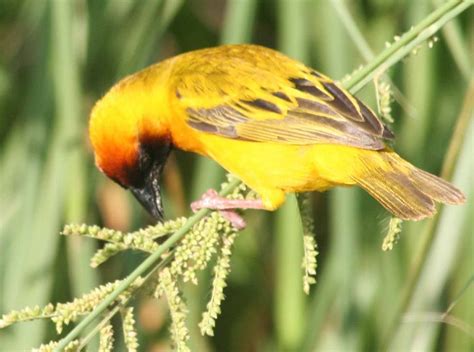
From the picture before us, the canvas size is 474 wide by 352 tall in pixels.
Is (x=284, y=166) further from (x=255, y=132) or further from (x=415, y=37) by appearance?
(x=415, y=37)

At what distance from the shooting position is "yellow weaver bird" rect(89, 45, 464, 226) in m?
2.68

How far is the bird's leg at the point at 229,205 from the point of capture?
8.13 feet

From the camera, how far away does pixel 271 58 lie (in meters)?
3.13

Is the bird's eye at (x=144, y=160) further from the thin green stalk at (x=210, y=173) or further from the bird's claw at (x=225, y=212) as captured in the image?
the bird's claw at (x=225, y=212)

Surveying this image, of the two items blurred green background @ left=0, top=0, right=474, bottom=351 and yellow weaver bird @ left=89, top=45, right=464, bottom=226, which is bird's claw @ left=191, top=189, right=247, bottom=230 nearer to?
yellow weaver bird @ left=89, top=45, right=464, bottom=226

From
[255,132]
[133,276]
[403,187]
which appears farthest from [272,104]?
[133,276]

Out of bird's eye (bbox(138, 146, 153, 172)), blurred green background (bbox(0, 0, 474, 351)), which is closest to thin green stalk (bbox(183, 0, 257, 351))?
blurred green background (bbox(0, 0, 474, 351))

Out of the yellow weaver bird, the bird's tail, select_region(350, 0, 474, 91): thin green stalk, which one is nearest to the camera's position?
select_region(350, 0, 474, 91): thin green stalk

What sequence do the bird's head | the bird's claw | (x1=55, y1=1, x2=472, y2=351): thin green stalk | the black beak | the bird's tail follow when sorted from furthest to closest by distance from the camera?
the black beak, the bird's head, the bird's tail, the bird's claw, (x1=55, y1=1, x2=472, y2=351): thin green stalk

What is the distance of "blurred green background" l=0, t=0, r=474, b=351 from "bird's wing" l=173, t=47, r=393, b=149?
184mm

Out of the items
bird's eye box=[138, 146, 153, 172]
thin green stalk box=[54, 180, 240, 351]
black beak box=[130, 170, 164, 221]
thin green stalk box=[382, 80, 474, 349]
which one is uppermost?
bird's eye box=[138, 146, 153, 172]

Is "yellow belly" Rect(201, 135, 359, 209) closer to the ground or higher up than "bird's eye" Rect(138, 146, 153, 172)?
closer to the ground

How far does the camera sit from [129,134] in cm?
314

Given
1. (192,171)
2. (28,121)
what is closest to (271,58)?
(28,121)
